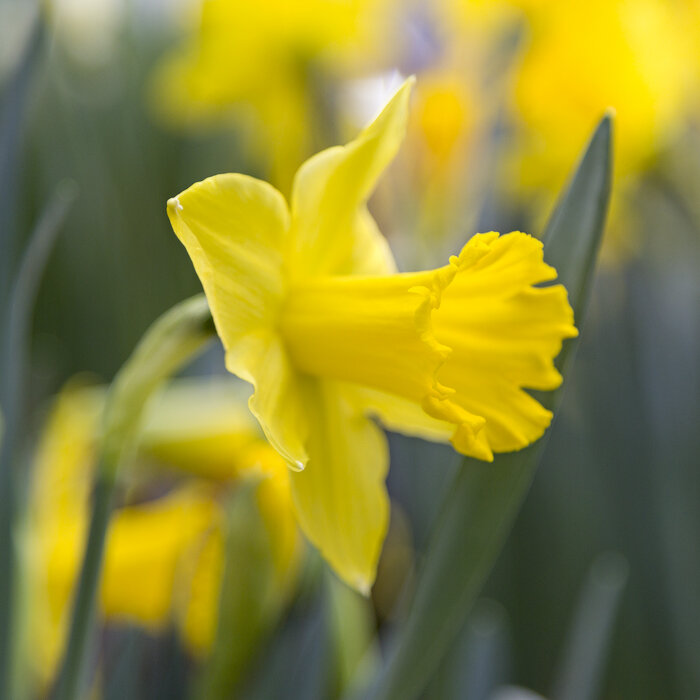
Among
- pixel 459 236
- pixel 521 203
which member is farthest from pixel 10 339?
pixel 521 203

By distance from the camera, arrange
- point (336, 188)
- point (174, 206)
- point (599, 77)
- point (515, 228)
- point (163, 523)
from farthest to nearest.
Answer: point (515, 228)
point (599, 77)
point (163, 523)
point (336, 188)
point (174, 206)

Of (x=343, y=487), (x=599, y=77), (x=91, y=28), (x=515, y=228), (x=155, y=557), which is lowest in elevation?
(x=155, y=557)

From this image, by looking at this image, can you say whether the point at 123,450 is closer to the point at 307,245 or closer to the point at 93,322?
the point at 307,245

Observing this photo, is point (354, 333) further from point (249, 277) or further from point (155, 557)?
point (155, 557)

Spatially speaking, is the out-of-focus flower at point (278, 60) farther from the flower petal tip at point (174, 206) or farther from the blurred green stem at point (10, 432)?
the flower petal tip at point (174, 206)

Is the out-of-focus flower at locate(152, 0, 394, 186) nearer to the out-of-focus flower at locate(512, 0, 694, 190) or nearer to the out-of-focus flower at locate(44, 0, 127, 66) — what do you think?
the out-of-focus flower at locate(512, 0, 694, 190)

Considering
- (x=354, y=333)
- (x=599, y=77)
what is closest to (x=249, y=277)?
(x=354, y=333)

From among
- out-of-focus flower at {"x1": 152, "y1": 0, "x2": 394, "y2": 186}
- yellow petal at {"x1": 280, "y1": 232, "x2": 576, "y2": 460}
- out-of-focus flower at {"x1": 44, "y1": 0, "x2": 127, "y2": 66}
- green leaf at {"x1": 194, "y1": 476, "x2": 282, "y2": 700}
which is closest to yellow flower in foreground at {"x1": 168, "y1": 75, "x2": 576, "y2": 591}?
yellow petal at {"x1": 280, "y1": 232, "x2": 576, "y2": 460}
